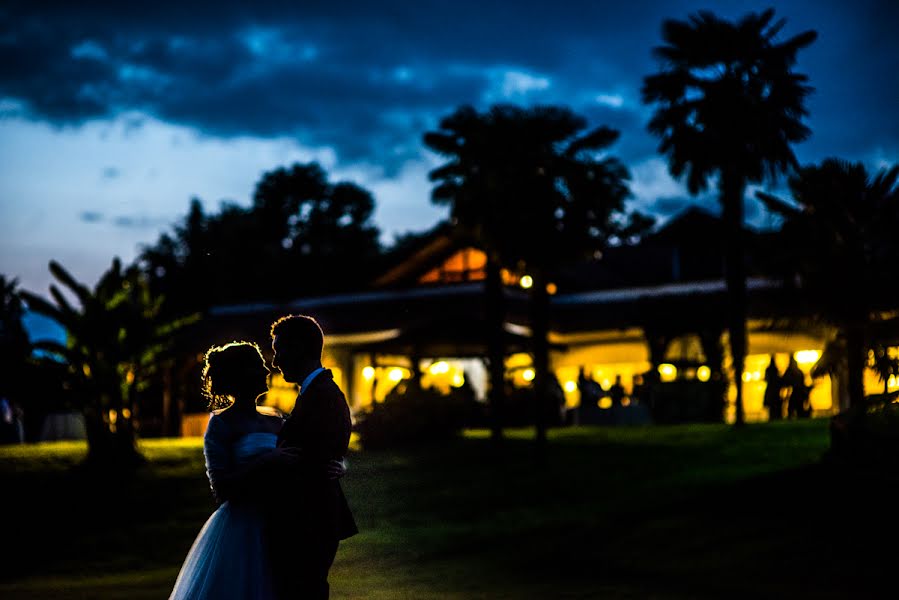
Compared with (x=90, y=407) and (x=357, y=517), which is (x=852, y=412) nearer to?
(x=357, y=517)

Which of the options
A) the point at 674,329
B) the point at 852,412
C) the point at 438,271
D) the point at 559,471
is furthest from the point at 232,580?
the point at 438,271

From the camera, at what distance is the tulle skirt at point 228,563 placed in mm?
4879

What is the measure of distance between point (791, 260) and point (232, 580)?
17.5m

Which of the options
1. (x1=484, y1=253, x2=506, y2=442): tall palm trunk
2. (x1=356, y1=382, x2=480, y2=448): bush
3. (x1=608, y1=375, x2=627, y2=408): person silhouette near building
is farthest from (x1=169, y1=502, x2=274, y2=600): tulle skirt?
(x1=608, y1=375, x2=627, y2=408): person silhouette near building

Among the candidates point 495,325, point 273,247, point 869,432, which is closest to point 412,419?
point 495,325

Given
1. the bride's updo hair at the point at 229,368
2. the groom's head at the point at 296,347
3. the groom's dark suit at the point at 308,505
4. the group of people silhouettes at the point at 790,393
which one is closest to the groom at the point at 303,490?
the groom's dark suit at the point at 308,505

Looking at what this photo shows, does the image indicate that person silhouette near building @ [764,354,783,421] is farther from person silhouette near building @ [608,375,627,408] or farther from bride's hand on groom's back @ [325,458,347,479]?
bride's hand on groom's back @ [325,458,347,479]

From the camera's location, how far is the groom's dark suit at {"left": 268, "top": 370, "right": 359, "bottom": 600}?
490 centimetres

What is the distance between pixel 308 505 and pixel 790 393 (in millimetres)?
27049

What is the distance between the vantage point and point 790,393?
99.2ft

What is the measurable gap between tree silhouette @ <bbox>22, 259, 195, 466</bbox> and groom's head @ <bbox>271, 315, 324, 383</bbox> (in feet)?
62.6

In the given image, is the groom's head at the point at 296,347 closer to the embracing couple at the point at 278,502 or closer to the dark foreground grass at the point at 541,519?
the embracing couple at the point at 278,502

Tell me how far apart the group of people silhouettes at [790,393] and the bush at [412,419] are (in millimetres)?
8598

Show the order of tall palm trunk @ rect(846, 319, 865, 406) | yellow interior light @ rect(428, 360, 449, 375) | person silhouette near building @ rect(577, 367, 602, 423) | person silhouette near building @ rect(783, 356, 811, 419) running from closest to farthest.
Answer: tall palm trunk @ rect(846, 319, 865, 406), person silhouette near building @ rect(783, 356, 811, 419), person silhouette near building @ rect(577, 367, 602, 423), yellow interior light @ rect(428, 360, 449, 375)
